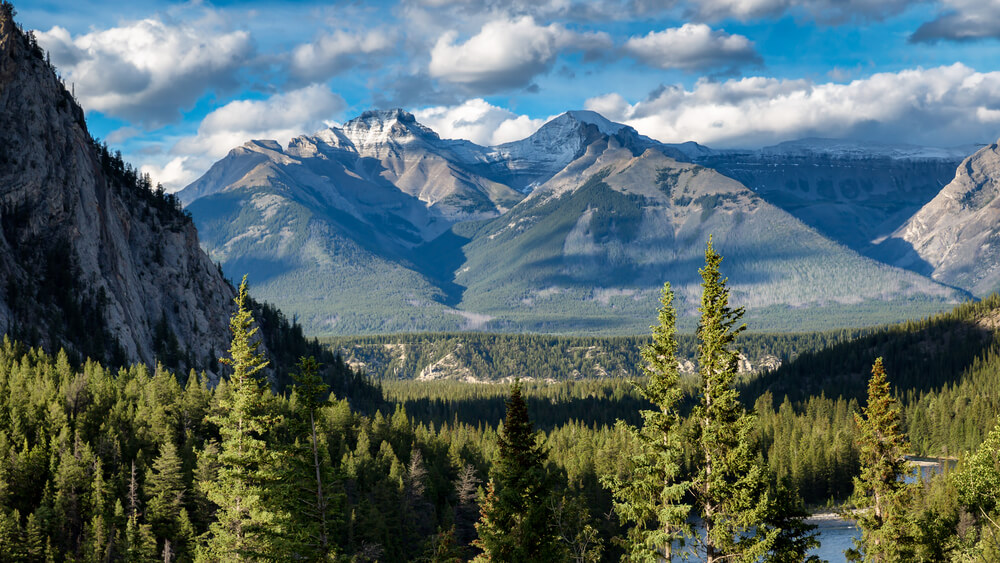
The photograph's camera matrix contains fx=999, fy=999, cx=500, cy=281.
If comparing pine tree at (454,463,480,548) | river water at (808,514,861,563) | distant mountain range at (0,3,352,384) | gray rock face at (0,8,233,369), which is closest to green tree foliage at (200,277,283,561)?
pine tree at (454,463,480,548)

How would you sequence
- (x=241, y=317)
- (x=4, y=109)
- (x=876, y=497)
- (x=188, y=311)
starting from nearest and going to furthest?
(x=241, y=317), (x=876, y=497), (x=4, y=109), (x=188, y=311)

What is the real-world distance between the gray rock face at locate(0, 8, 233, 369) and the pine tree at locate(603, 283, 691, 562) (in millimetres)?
121624

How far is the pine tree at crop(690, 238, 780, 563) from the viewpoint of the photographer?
41.6 meters

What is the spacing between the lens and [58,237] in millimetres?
156625

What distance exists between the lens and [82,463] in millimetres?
93625

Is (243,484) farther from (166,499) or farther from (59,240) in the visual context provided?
(59,240)

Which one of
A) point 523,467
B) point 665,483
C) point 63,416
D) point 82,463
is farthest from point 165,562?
point 665,483

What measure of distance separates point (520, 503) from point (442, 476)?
8864 centimetres

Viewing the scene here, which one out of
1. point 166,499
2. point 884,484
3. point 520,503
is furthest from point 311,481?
point 166,499

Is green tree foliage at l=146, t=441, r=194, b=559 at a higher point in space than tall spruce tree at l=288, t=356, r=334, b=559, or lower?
lower

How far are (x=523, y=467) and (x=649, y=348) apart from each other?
10.3m

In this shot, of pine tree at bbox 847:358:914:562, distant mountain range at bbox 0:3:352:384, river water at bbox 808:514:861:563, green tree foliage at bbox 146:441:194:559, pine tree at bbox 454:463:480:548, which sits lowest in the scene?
river water at bbox 808:514:861:563

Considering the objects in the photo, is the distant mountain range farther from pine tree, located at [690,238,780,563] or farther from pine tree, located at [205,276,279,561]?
pine tree, located at [690,238,780,563]

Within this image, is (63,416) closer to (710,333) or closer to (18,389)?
(18,389)
